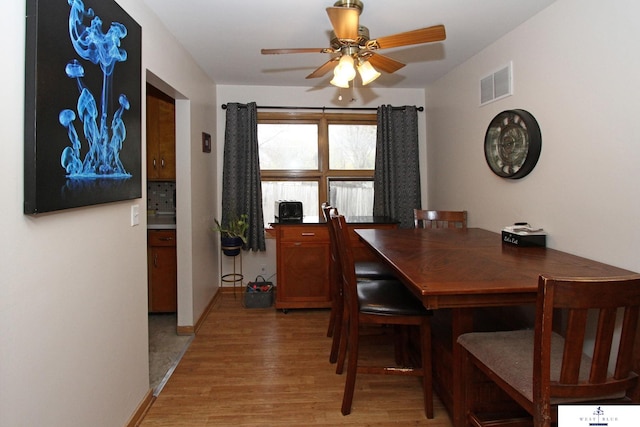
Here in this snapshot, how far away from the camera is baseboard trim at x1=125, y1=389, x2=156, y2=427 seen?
184 centimetres

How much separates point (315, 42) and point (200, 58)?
41.7 inches

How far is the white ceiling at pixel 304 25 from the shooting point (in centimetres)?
219

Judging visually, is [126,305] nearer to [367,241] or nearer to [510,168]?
[367,241]

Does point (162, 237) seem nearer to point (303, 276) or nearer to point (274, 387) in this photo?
point (303, 276)

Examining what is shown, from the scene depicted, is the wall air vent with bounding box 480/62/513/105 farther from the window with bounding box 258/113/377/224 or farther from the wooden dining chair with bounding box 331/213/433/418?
the wooden dining chair with bounding box 331/213/433/418

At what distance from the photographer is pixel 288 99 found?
13.1ft

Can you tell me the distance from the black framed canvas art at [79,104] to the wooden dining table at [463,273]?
1378 mm

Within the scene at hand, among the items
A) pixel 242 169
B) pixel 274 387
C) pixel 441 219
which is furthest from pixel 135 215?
pixel 441 219

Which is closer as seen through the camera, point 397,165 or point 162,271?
point 162,271

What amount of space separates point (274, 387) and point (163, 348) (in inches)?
42.7

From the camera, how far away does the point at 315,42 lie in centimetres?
278

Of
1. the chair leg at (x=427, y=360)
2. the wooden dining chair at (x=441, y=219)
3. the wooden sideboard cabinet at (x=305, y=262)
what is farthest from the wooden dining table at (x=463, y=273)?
the wooden sideboard cabinet at (x=305, y=262)

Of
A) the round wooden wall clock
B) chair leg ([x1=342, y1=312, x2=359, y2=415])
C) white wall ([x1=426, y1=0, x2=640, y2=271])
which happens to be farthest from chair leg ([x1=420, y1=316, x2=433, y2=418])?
the round wooden wall clock

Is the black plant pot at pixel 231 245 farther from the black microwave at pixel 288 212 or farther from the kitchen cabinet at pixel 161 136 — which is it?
the kitchen cabinet at pixel 161 136
